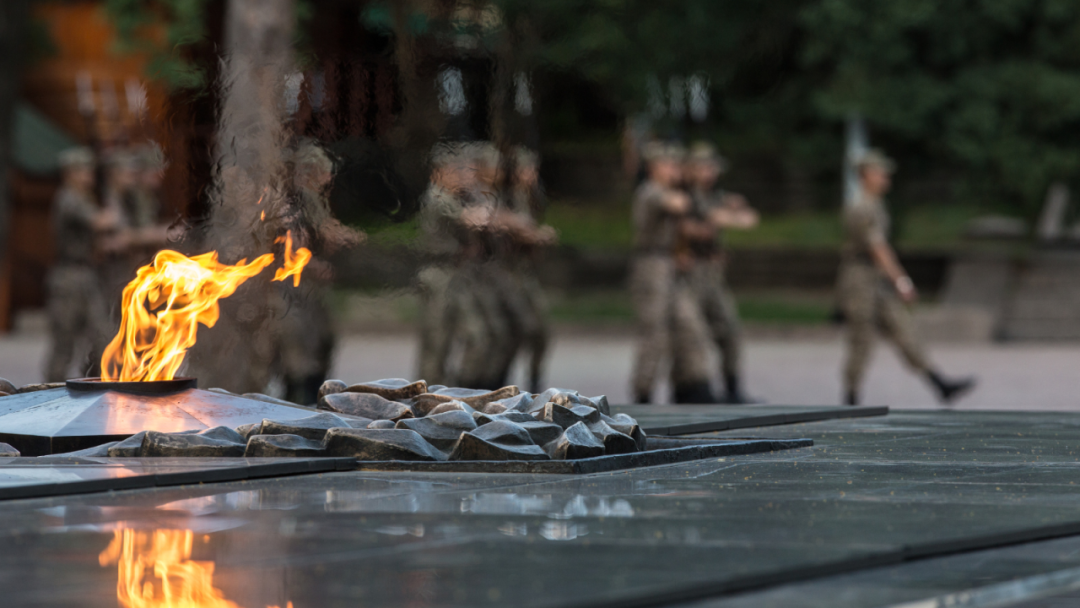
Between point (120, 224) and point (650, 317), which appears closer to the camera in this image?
point (650, 317)

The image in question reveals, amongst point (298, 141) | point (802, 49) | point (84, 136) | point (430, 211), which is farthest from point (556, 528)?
point (84, 136)

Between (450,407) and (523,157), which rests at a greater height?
Result: (523,157)

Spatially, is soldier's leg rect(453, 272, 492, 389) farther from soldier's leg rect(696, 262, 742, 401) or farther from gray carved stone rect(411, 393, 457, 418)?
gray carved stone rect(411, 393, 457, 418)

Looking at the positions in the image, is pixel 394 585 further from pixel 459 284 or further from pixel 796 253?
pixel 796 253

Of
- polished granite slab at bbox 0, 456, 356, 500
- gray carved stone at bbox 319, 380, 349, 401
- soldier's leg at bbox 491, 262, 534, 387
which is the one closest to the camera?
polished granite slab at bbox 0, 456, 356, 500

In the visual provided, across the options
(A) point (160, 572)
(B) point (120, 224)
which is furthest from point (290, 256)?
(A) point (160, 572)

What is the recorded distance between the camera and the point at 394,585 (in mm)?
3023

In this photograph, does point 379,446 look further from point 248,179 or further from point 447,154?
point 447,154

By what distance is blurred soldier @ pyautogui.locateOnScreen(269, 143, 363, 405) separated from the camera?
30.0 ft

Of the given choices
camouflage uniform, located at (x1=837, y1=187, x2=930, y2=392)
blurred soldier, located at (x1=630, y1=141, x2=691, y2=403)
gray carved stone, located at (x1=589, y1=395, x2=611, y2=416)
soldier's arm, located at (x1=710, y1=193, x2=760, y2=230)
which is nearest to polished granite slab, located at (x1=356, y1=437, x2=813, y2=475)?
gray carved stone, located at (x1=589, y1=395, x2=611, y2=416)

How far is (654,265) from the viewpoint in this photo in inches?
459

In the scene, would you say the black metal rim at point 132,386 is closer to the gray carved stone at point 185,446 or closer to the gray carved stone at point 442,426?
the gray carved stone at point 185,446

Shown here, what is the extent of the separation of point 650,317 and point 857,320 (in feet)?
4.48

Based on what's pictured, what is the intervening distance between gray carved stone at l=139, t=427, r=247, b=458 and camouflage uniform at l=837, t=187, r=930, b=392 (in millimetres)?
6631
